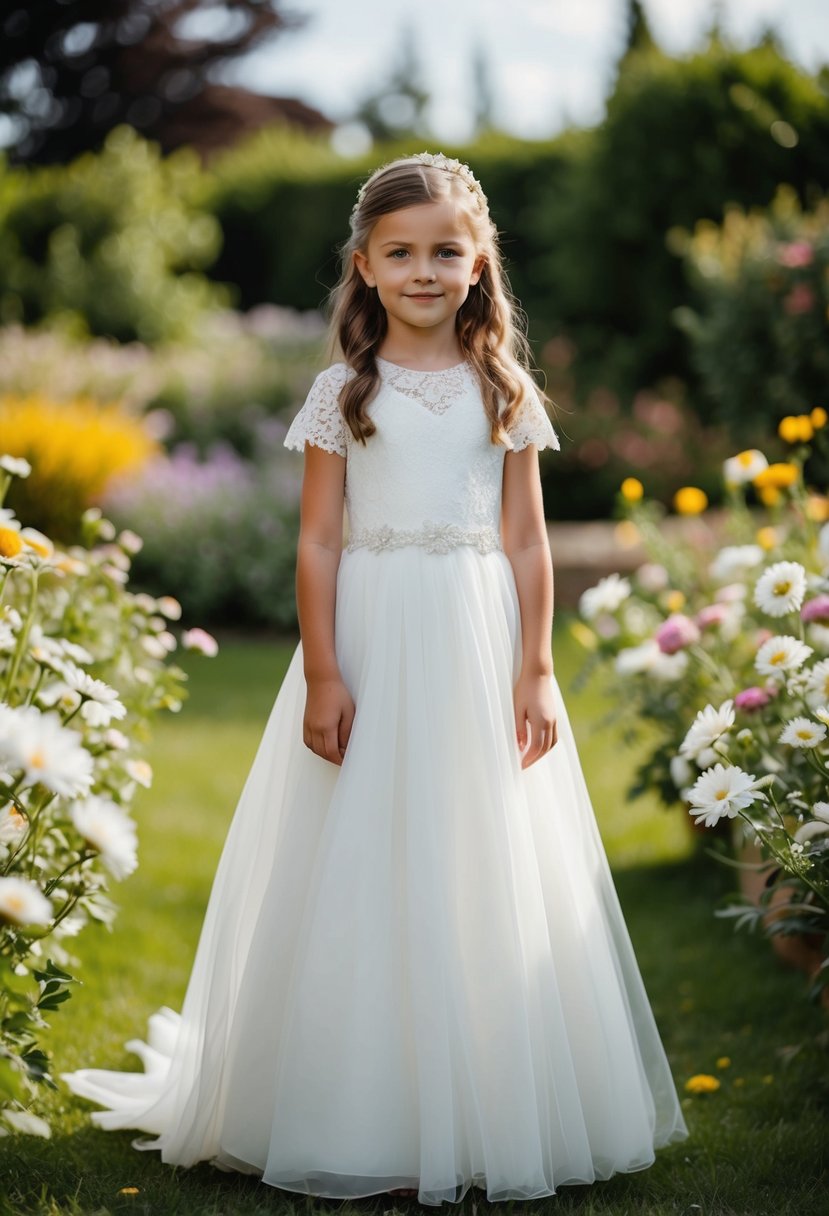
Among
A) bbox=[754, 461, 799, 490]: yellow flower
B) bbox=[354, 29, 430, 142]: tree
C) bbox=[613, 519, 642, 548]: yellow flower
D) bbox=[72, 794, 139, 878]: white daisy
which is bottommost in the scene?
bbox=[72, 794, 139, 878]: white daisy

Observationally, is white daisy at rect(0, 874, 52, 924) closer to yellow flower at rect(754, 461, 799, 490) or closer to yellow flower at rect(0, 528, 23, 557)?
yellow flower at rect(0, 528, 23, 557)

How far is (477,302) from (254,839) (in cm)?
106

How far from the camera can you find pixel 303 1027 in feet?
6.66

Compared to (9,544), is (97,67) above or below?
above

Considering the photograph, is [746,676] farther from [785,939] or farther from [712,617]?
[785,939]

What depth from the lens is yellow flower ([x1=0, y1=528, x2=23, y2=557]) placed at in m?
2.09

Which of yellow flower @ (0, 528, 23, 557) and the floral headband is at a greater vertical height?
the floral headband

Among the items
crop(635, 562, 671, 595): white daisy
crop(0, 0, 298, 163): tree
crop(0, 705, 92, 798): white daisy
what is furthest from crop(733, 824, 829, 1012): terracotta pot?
crop(0, 0, 298, 163): tree

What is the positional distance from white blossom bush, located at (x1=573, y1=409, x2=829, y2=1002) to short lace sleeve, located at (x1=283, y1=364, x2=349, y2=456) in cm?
80

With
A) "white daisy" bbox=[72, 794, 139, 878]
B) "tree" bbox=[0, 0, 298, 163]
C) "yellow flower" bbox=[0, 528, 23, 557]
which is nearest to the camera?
"white daisy" bbox=[72, 794, 139, 878]

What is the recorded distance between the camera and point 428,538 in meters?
2.19

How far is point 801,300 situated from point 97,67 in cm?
1608

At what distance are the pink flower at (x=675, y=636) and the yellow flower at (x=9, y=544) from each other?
5.15ft

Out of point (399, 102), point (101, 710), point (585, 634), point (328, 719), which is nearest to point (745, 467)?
point (585, 634)
